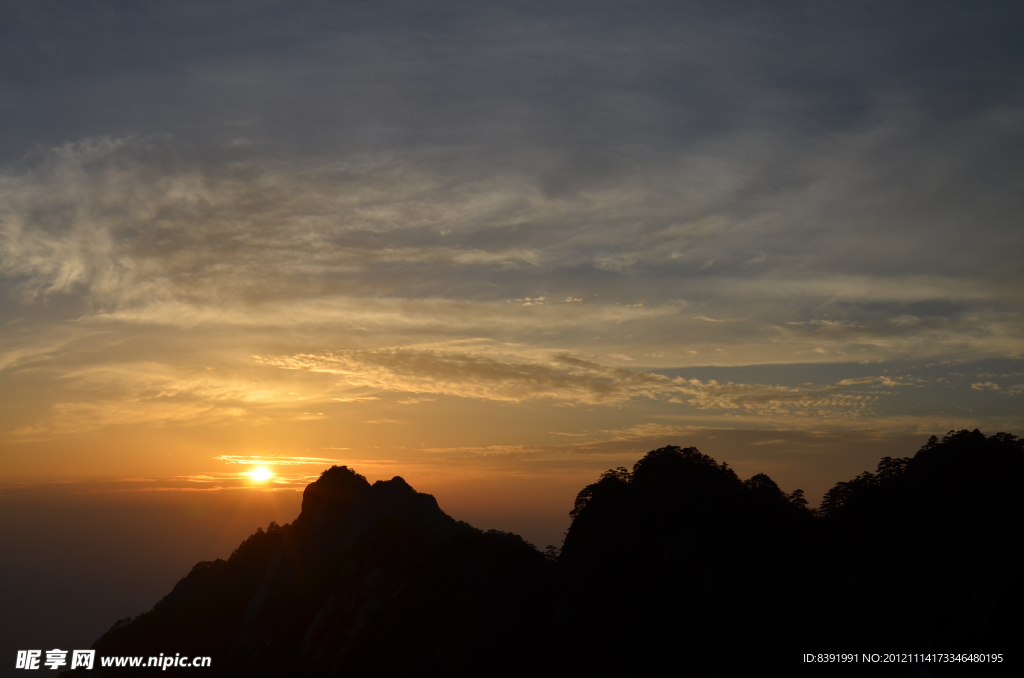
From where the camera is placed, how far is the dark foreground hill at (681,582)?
4003cm

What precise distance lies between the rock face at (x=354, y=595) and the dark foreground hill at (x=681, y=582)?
9.9 inches

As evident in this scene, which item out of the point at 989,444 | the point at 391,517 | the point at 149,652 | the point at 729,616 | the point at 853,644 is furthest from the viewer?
the point at 149,652

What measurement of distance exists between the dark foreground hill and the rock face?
0.25 metres

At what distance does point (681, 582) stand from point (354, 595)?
3936 centimetres

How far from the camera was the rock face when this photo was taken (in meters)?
64.1

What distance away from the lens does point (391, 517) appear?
83.3 m

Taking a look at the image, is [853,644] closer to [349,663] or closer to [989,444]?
[989,444]

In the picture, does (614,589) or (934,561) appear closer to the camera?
(934,561)

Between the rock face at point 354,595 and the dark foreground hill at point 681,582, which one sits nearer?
the dark foreground hill at point 681,582

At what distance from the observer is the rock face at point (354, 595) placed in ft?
210

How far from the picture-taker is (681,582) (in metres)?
54.1

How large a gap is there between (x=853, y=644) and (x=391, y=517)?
186 ft

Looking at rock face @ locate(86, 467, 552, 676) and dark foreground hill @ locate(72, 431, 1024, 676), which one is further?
rock face @ locate(86, 467, 552, 676)

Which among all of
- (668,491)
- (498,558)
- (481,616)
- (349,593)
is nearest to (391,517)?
(349,593)
